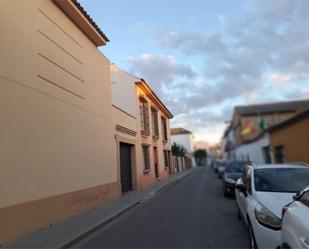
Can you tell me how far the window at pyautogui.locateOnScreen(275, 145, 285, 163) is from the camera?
1118 inches

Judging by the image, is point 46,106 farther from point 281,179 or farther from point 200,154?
point 200,154

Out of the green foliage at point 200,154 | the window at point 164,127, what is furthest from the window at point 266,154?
the green foliage at point 200,154

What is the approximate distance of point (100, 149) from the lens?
15.3m

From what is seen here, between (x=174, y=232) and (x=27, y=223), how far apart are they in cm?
356

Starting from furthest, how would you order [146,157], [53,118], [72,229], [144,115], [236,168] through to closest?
[144,115] → [146,157] → [236,168] → [53,118] → [72,229]

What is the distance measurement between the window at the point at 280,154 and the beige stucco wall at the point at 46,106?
17.4 meters

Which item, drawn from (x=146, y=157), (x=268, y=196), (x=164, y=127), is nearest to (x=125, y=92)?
(x=146, y=157)

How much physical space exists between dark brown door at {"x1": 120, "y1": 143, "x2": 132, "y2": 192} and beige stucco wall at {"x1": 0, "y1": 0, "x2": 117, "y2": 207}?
406 cm

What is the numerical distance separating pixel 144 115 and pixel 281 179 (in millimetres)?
19298

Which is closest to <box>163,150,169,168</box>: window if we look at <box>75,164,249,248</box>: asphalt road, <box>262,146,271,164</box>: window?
<box>262,146,271,164</box>: window

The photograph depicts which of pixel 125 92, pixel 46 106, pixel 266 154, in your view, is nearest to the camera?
pixel 46 106

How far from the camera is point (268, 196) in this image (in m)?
6.56

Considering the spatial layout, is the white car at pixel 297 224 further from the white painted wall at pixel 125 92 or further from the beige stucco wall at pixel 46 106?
the white painted wall at pixel 125 92

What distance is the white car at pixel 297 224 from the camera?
144 inches
